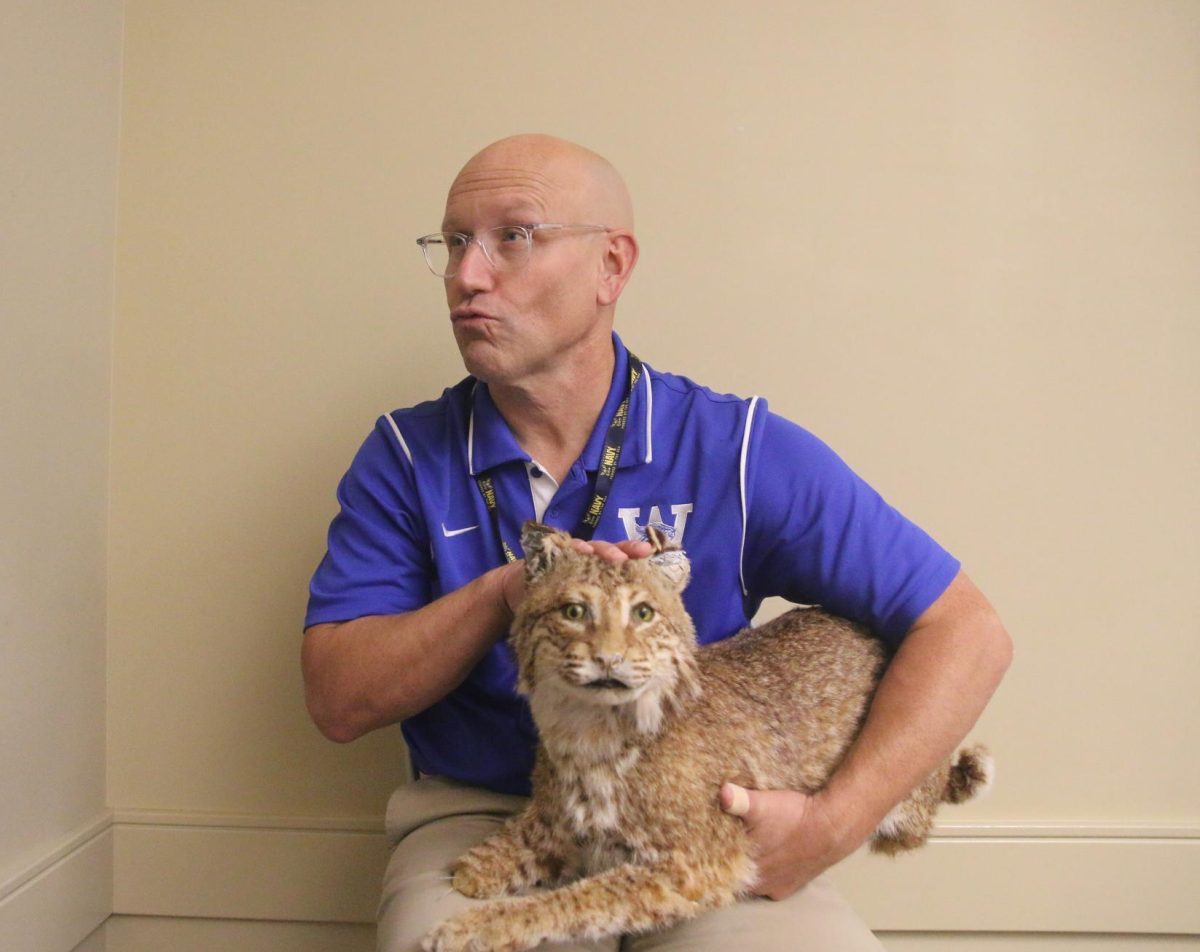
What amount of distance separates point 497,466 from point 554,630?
1.83ft

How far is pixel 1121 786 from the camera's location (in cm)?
240

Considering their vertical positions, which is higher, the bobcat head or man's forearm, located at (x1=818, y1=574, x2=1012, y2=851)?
the bobcat head

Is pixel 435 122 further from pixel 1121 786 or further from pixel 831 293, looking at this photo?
pixel 1121 786

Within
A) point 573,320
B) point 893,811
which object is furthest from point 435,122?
point 893,811

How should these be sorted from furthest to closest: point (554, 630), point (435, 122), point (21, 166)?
point (435, 122), point (21, 166), point (554, 630)

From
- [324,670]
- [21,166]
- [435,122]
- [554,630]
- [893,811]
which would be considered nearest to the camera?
[554,630]

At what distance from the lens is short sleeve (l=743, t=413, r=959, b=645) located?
166 cm

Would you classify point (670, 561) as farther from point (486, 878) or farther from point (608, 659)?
point (486, 878)

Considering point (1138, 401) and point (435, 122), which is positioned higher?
point (435, 122)

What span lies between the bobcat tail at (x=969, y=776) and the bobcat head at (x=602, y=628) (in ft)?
1.95

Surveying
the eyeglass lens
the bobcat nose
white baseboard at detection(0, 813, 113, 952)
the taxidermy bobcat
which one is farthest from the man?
white baseboard at detection(0, 813, 113, 952)

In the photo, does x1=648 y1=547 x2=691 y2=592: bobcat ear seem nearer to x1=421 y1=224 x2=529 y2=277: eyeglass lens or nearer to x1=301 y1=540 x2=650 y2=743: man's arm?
x1=301 y1=540 x2=650 y2=743: man's arm

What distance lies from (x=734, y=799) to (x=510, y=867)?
13.6 inches

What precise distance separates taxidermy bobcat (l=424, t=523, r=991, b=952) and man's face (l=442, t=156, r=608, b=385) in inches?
19.5
